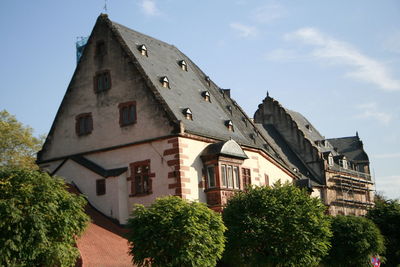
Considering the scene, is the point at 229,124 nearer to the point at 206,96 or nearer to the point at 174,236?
the point at 206,96

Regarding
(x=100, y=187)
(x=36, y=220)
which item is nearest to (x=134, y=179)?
(x=100, y=187)

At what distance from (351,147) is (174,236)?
169 feet

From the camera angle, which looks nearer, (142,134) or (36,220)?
(36,220)

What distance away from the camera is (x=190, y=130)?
115ft

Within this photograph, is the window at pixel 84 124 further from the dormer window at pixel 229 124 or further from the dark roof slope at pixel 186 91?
the dormer window at pixel 229 124

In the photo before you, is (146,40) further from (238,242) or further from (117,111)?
(238,242)

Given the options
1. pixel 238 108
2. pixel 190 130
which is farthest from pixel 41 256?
pixel 238 108

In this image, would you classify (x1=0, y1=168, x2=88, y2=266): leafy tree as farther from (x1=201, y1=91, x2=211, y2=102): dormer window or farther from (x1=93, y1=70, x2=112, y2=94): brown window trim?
(x1=201, y1=91, x2=211, y2=102): dormer window

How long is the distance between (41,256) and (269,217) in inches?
491

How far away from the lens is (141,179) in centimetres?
3562

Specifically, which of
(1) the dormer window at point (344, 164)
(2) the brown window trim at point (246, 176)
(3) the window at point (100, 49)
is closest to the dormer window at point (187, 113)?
(2) the brown window trim at point (246, 176)

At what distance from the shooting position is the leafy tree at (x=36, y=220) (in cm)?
2167

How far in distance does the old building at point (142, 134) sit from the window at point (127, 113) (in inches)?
2.5

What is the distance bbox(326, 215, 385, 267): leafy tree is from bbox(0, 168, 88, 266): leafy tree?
63.0 ft
